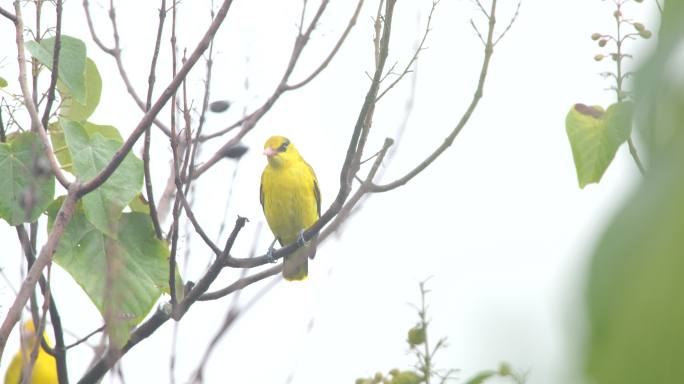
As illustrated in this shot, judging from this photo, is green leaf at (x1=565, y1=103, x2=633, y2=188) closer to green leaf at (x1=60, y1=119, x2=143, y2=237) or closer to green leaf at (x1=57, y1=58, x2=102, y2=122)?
green leaf at (x1=60, y1=119, x2=143, y2=237)

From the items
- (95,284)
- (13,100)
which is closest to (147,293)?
(95,284)

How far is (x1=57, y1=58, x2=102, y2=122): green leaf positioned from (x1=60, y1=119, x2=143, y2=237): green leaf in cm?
39

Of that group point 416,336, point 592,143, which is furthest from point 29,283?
point 592,143

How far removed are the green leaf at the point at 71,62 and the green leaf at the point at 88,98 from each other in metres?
0.24

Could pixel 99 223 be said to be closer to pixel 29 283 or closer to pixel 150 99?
pixel 150 99

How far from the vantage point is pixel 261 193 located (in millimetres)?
6074

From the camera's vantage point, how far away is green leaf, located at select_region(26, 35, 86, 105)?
2.71 metres

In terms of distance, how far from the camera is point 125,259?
267 cm

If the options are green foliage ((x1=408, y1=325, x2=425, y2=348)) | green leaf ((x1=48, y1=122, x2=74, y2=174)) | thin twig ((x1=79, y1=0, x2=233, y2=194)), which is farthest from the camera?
green leaf ((x1=48, y1=122, x2=74, y2=174))

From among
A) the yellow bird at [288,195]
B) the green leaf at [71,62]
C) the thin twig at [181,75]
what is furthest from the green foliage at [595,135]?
the yellow bird at [288,195]

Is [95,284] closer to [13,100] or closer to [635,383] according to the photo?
[13,100]

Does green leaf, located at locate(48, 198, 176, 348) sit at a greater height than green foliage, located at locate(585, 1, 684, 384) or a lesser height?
lesser

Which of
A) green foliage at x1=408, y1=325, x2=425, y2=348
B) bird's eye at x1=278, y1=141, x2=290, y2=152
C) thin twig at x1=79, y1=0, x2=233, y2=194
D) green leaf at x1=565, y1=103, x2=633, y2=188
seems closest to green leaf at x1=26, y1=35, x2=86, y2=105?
thin twig at x1=79, y1=0, x2=233, y2=194

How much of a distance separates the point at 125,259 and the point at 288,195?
3.22 metres
